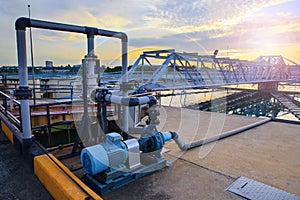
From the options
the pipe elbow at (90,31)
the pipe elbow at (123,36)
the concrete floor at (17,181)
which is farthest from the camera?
the pipe elbow at (123,36)

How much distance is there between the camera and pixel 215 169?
114 inches

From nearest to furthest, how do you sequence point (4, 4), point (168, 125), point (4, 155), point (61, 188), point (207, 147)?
point (61, 188), point (4, 155), point (207, 147), point (4, 4), point (168, 125)

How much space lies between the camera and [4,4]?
181 inches

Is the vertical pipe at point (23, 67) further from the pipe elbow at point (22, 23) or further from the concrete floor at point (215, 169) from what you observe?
the concrete floor at point (215, 169)

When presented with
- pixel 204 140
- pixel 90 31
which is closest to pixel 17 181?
pixel 90 31

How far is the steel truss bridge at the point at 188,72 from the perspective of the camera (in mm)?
8492

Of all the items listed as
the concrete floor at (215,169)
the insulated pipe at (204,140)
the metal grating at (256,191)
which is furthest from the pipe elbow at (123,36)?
the metal grating at (256,191)

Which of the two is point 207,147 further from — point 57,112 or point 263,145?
point 57,112

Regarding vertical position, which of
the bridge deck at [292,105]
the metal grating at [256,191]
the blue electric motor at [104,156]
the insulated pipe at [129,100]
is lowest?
the bridge deck at [292,105]

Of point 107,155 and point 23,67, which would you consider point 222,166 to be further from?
point 23,67

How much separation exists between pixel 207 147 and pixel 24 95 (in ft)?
10.2

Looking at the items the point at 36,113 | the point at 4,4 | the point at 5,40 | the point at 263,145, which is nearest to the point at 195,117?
the point at 263,145

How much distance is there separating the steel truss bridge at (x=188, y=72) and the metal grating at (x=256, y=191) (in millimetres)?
2164

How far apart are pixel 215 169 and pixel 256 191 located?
0.63 metres
